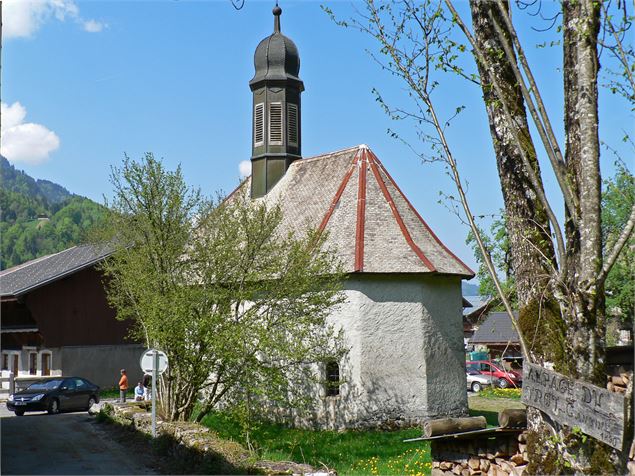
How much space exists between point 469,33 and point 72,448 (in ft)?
43.4

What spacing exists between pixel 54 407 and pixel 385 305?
1173cm

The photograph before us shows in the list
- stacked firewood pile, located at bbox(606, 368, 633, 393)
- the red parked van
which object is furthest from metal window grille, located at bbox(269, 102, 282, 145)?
stacked firewood pile, located at bbox(606, 368, 633, 393)

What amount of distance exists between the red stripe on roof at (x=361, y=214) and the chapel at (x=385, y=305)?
0.03 m

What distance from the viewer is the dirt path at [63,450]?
13.1m

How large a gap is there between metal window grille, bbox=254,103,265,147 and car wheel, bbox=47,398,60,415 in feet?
Result: 38.6

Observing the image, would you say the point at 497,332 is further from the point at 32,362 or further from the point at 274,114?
the point at 32,362

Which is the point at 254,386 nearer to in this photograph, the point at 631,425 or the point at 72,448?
the point at 72,448

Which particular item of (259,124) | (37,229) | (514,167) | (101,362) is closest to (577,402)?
(514,167)

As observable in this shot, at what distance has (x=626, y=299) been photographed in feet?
119

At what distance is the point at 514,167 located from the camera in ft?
21.3

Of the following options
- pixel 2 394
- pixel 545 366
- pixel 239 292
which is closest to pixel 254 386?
pixel 239 292

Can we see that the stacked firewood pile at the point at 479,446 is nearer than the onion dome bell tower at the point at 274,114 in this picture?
Yes

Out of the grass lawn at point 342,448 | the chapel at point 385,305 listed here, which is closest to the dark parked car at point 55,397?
the grass lawn at point 342,448

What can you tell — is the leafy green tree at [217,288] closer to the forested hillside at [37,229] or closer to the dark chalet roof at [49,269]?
the dark chalet roof at [49,269]
